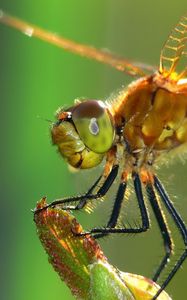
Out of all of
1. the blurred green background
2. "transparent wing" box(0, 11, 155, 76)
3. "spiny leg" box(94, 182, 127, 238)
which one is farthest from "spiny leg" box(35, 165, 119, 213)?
the blurred green background

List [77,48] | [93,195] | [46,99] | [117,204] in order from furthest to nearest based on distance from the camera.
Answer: [46,99]
[117,204]
[93,195]
[77,48]

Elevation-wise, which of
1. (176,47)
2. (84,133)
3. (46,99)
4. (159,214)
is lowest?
(159,214)

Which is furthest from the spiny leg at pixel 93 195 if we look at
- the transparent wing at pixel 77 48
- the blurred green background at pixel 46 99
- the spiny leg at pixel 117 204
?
the blurred green background at pixel 46 99

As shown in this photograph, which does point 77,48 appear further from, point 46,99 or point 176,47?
point 46,99

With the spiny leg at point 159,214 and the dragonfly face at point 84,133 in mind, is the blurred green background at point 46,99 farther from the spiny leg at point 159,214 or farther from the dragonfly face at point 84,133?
the dragonfly face at point 84,133

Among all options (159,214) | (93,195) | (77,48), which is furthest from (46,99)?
(77,48)

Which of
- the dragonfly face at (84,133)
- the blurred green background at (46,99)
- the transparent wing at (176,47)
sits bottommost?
the dragonfly face at (84,133)
